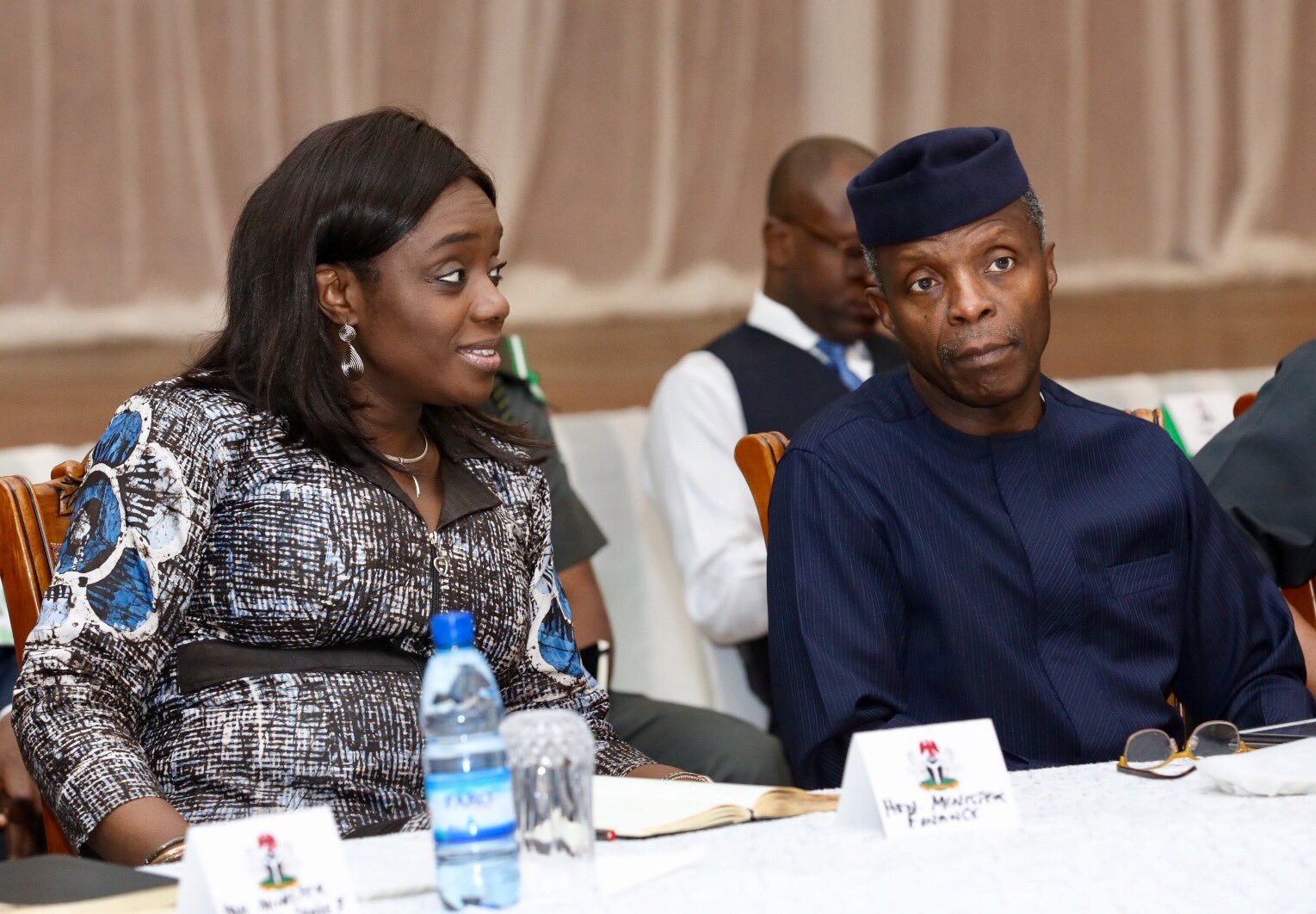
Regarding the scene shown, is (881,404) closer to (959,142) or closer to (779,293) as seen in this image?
(959,142)

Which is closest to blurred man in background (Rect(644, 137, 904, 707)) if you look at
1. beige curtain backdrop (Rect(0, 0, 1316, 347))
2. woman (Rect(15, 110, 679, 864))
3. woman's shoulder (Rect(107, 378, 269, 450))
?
woman (Rect(15, 110, 679, 864))

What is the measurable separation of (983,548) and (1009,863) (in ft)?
2.15

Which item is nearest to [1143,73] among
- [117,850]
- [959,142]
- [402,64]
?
[402,64]

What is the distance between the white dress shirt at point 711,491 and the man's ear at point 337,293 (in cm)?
111

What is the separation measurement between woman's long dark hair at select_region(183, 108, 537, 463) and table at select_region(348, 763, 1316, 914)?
2.13 feet

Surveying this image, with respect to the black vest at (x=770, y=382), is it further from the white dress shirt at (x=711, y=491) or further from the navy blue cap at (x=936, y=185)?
the navy blue cap at (x=936, y=185)

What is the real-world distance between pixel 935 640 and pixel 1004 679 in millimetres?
83

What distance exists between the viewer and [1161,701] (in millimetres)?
1768

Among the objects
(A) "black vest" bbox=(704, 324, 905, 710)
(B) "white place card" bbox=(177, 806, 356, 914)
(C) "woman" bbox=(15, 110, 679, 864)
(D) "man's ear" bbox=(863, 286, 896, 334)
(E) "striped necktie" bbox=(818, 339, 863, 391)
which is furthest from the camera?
(E) "striped necktie" bbox=(818, 339, 863, 391)

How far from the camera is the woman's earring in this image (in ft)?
5.96

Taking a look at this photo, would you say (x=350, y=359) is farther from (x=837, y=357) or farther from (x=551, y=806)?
(x=837, y=357)

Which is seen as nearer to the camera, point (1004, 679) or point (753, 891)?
point (753, 891)

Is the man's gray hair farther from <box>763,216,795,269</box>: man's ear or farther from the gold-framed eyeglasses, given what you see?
<box>763,216,795,269</box>: man's ear

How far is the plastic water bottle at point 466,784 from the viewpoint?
1.02 meters
